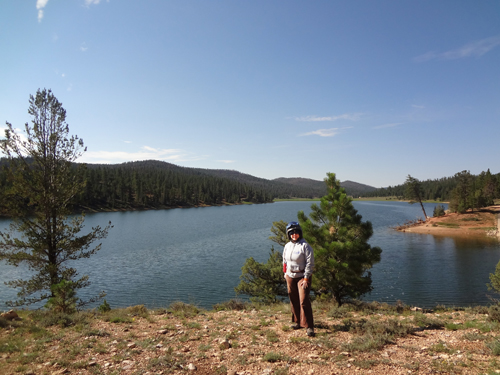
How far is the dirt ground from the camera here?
51.5 m

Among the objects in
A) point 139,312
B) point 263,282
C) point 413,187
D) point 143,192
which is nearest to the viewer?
point 139,312

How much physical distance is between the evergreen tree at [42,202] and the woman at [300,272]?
32.3ft

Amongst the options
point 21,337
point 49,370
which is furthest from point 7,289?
point 49,370

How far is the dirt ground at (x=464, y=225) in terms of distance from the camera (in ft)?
169

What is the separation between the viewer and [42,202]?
12.5 metres

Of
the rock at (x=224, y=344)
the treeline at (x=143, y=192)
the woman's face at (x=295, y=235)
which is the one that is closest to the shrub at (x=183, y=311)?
the rock at (x=224, y=344)

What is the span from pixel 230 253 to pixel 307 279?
30.9m

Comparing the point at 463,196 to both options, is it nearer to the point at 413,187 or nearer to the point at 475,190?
the point at 413,187

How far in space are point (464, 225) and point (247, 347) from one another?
6665cm

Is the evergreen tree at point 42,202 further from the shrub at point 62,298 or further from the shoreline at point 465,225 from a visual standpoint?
the shoreline at point 465,225

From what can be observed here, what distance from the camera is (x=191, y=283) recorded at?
82.1ft

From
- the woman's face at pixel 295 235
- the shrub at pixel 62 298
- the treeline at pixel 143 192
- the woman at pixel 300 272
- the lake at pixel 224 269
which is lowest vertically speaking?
the lake at pixel 224 269

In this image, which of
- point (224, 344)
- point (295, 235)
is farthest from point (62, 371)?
point (295, 235)

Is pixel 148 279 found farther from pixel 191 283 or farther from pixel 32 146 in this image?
pixel 32 146
